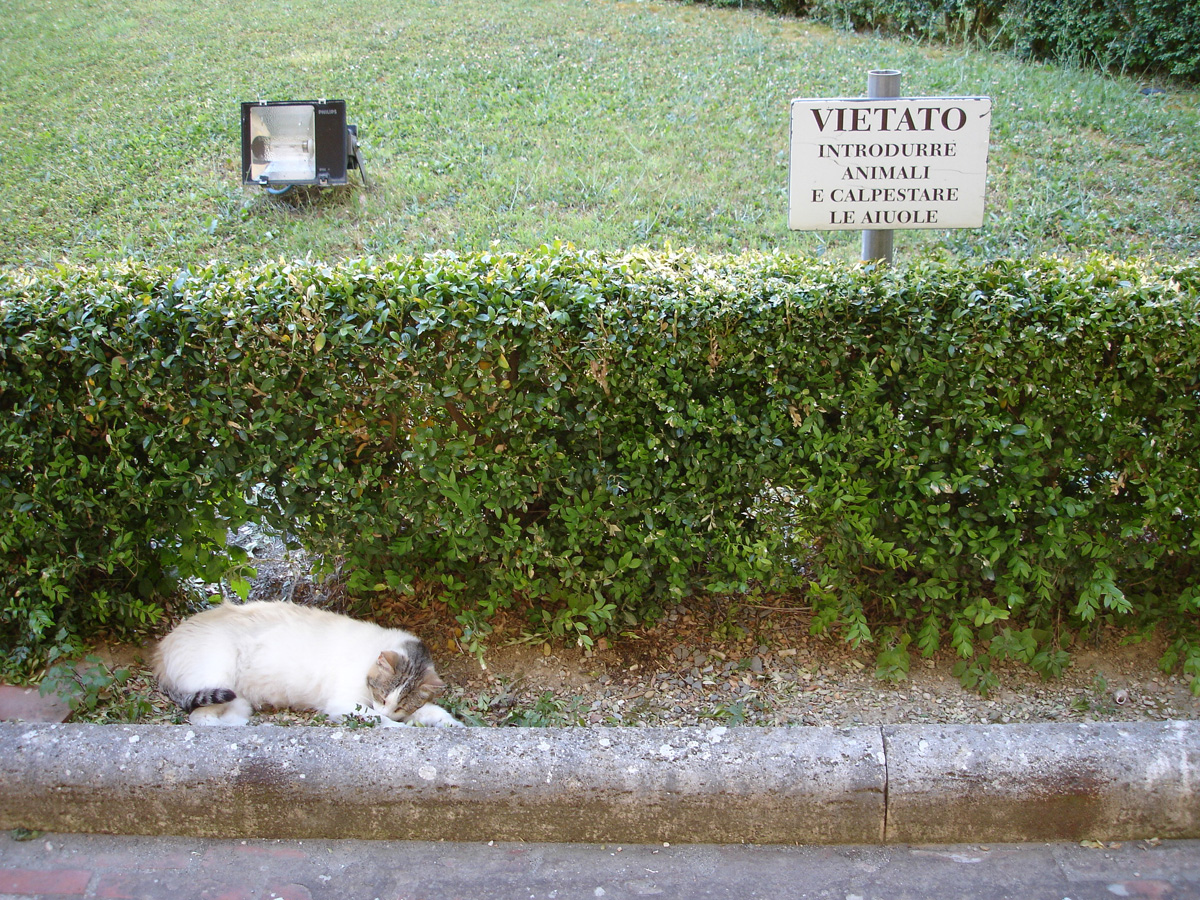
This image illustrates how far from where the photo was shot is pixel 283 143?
7645 mm

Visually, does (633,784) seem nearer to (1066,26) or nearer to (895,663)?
(895,663)

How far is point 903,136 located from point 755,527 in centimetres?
151

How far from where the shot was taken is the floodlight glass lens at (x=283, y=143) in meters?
7.58

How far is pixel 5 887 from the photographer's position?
2727mm

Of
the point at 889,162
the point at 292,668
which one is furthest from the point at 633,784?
the point at 889,162

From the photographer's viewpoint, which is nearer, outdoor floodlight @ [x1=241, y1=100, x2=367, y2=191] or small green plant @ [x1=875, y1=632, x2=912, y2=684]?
small green plant @ [x1=875, y1=632, x2=912, y2=684]

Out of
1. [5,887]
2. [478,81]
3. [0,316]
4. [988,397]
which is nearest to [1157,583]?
[988,397]

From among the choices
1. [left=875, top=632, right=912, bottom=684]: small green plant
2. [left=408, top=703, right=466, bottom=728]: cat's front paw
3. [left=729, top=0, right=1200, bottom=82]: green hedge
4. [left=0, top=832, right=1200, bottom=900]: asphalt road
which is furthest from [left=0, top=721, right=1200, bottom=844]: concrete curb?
[left=729, top=0, right=1200, bottom=82]: green hedge

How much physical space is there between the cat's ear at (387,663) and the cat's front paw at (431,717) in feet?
0.54

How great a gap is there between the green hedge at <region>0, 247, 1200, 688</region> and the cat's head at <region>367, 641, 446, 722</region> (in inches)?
16.7

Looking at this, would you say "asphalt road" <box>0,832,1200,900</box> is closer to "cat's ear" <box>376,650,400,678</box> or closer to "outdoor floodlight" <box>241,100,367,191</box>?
"cat's ear" <box>376,650,400,678</box>

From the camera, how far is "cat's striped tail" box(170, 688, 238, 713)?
3.25 meters

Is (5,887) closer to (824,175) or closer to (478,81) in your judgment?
(824,175)

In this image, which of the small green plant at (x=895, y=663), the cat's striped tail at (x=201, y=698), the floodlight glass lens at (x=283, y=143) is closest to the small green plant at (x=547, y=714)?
the cat's striped tail at (x=201, y=698)
